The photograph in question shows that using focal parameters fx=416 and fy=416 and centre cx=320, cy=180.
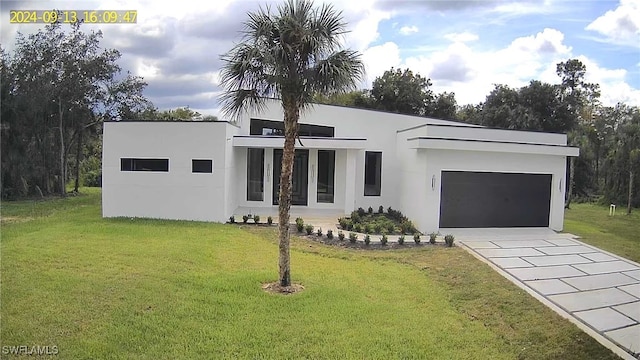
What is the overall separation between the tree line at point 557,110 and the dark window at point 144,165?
45.1 ft

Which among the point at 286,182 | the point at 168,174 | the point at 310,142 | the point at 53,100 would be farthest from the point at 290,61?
the point at 53,100

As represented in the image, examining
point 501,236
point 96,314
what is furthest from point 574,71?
point 96,314

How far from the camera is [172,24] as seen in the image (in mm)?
9875

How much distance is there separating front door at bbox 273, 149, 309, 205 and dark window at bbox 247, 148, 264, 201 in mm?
506

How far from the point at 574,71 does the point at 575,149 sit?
818 inches

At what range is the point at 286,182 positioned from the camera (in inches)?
263

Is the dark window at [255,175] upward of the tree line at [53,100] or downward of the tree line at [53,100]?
downward

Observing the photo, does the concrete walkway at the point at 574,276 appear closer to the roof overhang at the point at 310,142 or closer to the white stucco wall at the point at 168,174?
the roof overhang at the point at 310,142

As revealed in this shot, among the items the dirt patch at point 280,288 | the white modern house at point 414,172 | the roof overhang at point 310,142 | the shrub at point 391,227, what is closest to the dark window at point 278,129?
the roof overhang at point 310,142

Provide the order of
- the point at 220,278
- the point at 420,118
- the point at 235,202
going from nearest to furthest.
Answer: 1. the point at 220,278
2. the point at 235,202
3. the point at 420,118

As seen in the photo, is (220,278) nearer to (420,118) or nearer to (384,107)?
(420,118)

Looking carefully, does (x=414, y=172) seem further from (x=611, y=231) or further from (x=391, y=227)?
(x=611, y=231)

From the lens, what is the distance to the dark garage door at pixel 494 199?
1322 centimetres

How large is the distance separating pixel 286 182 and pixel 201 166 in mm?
7274
